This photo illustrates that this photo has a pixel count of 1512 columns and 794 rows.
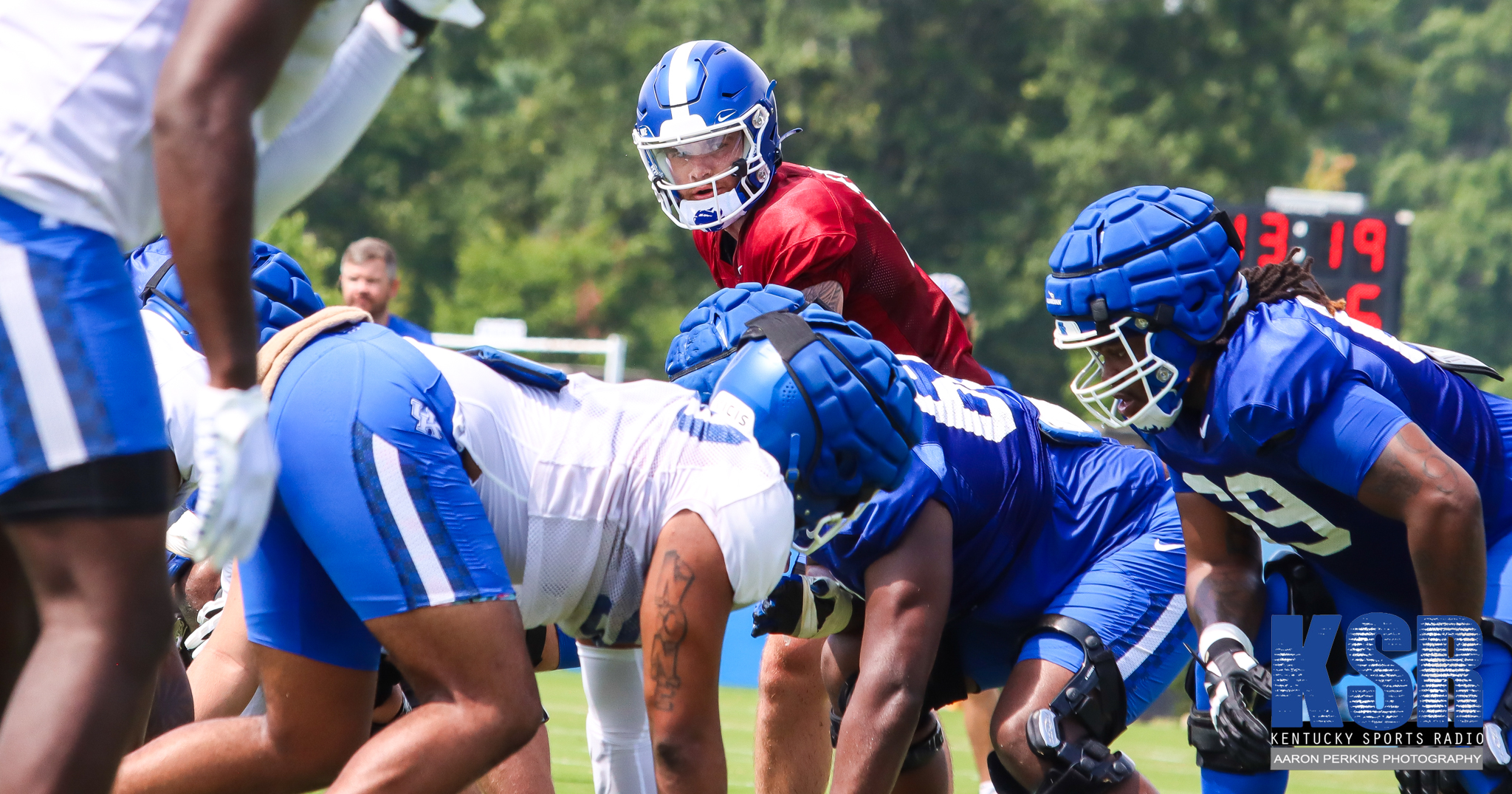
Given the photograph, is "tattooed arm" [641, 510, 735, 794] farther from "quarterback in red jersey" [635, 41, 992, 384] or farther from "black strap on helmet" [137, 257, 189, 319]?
A: "quarterback in red jersey" [635, 41, 992, 384]

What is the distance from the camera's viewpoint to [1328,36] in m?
29.9

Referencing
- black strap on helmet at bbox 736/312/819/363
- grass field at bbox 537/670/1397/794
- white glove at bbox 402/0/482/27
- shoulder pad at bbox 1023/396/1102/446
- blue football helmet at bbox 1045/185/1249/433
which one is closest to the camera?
white glove at bbox 402/0/482/27

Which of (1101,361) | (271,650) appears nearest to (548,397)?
(271,650)

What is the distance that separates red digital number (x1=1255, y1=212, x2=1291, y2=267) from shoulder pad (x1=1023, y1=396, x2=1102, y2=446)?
6222 millimetres

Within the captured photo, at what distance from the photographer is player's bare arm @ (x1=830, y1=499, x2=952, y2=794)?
3.53 meters

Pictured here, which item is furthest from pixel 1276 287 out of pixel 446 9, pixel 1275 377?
pixel 446 9

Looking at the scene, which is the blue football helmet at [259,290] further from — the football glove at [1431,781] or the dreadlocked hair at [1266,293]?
the football glove at [1431,781]

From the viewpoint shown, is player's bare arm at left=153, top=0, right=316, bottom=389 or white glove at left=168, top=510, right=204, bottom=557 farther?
white glove at left=168, top=510, right=204, bottom=557

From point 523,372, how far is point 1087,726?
1.64 metres

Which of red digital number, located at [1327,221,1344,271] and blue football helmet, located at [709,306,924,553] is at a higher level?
blue football helmet, located at [709,306,924,553]

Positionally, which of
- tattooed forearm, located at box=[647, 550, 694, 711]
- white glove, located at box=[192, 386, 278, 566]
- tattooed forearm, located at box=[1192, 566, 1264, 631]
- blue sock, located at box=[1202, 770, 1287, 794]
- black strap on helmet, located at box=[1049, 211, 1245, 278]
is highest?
white glove, located at box=[192, 386, 278, 566]

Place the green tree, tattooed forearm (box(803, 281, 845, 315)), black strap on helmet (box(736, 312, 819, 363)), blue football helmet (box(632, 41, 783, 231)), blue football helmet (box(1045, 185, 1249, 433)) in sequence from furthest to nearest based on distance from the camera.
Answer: the green tree → blue football helmet (box(632, 41, 783, 231)) → tattooed forearm (box(803, 281, 845, 315)) → blue football helmet (box(1045, 185, 1249, 433)) → black strap on helmet (box(736, 312, 819, 363))

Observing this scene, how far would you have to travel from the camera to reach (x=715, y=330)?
3.38 metres

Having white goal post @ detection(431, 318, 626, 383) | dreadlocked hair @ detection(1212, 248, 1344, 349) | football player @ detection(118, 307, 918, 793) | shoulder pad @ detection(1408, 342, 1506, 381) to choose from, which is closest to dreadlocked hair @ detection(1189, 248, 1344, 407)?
dreadlocked hair @ detection(1212, 248, 1344, 349)
